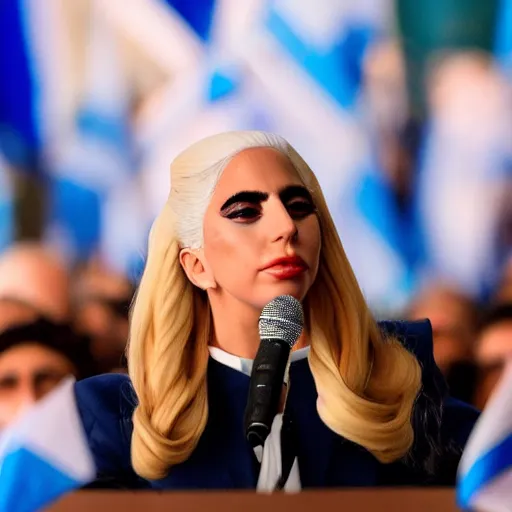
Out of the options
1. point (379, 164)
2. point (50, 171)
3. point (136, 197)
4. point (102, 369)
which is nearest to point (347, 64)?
point (379, 164)

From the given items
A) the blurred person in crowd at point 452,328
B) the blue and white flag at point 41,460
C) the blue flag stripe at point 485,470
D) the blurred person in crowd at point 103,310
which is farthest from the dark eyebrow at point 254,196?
the blue flag stripe at point 485,470

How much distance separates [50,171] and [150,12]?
0.52 metres

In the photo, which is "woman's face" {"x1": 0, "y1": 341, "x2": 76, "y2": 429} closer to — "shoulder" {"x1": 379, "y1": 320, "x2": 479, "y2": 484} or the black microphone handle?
the black microphone handle

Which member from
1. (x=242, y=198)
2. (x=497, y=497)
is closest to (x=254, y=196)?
(x=242, y=198)

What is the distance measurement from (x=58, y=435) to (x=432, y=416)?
39.6 inches

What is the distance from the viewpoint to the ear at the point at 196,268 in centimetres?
219

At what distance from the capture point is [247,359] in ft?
7.16

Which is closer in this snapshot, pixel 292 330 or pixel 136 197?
pixel 292 330

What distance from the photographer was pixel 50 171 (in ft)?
7.28

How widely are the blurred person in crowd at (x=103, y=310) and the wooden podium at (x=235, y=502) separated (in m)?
0.34

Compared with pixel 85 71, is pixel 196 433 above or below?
below

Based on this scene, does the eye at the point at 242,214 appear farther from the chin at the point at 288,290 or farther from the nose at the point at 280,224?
the chin at the point at 288,290

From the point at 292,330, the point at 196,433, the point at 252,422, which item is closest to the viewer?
the point at 252,422

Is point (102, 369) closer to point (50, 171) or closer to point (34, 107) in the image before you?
point (50, 171)
